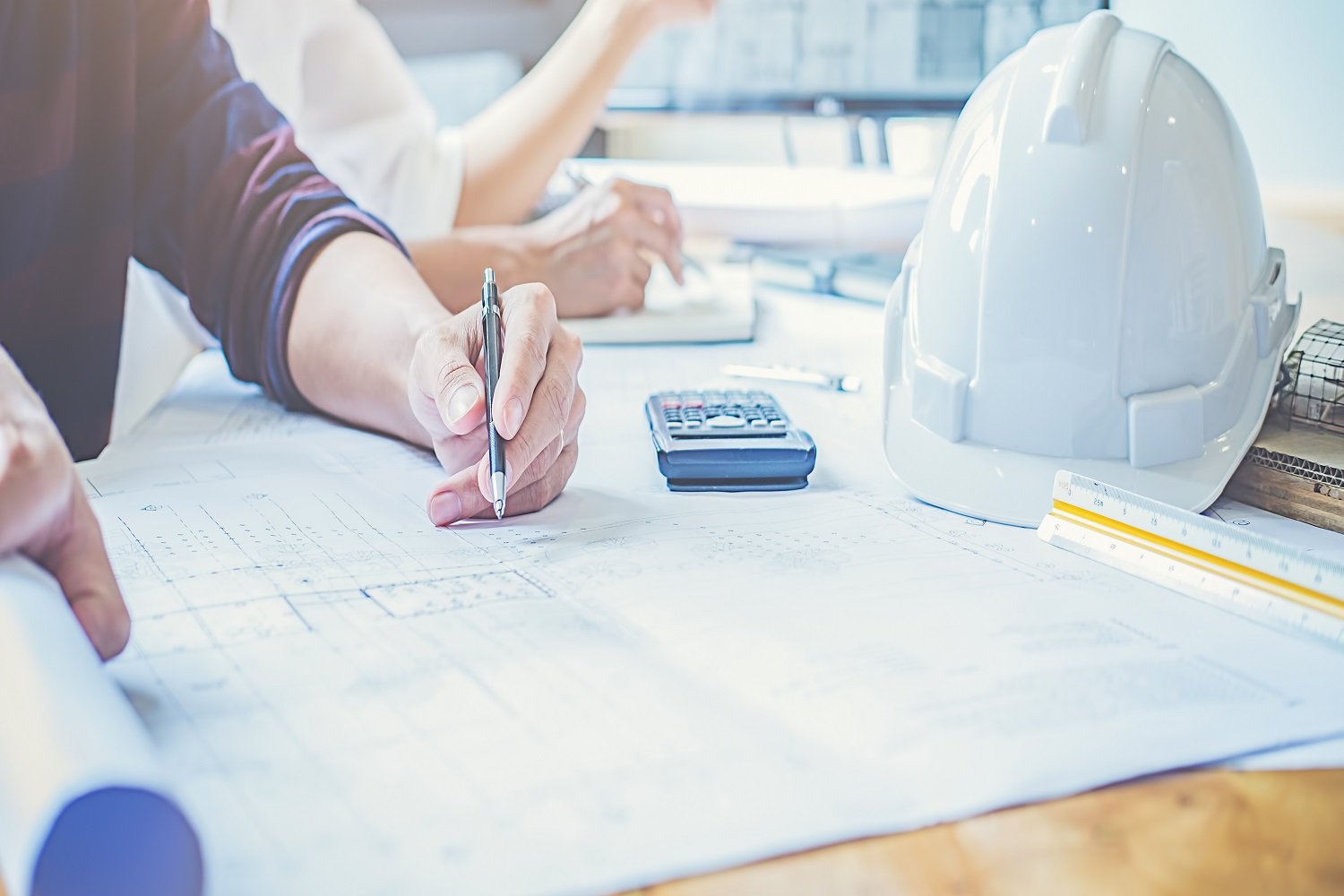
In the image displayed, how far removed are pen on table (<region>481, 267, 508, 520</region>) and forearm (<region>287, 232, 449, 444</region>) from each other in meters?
0.11

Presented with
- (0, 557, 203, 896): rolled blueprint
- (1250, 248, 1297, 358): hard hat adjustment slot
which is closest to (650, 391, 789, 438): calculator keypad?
(1250, 248, 1297, 358): hard hat adjustment slot

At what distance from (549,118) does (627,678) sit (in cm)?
92

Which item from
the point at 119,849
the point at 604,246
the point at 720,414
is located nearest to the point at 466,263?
the point at 604,246

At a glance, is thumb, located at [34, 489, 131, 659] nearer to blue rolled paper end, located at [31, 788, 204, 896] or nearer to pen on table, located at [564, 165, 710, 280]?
blue rolled paper end, located at [31, 788, 204, 896]

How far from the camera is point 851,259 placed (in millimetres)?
1145

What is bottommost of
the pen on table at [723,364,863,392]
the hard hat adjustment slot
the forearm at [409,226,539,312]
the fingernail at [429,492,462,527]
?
the pen on table at [723,364,863,392]

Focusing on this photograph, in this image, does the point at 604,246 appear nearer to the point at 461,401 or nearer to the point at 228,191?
the point at 228,191

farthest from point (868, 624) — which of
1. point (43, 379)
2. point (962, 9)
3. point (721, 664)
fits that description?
point (962, 9)

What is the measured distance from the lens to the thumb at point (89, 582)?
37 centimetres

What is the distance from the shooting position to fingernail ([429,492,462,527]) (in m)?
0.54

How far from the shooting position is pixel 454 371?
1.79 feet

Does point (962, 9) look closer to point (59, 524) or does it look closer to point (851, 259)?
point (851, 259)

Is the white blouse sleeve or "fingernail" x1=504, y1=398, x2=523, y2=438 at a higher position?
the white blouse sleeve

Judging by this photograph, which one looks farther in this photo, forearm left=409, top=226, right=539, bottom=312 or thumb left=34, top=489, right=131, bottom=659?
forearm left=409, top=226, right=539, bottom=312
